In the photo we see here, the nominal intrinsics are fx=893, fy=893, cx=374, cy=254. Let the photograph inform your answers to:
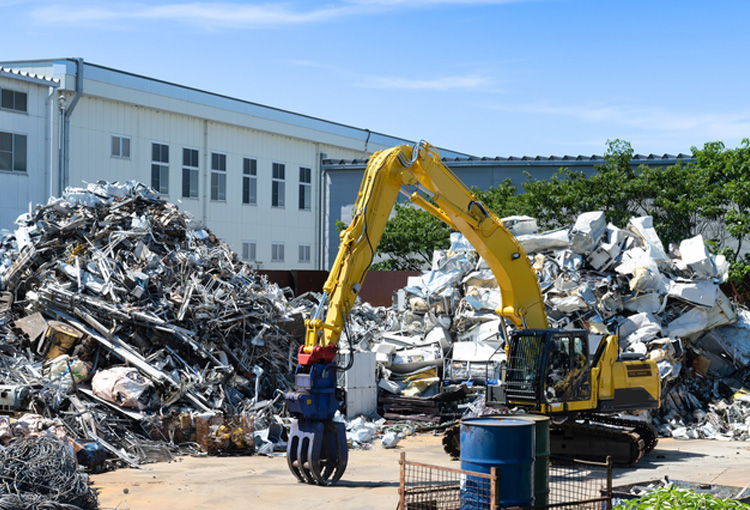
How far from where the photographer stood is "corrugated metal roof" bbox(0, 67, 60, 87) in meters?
29.0

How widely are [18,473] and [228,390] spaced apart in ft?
24.3

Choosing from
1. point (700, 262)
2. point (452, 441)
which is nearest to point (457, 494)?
point (452, 441)

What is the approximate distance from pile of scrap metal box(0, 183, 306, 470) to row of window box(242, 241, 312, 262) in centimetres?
1813

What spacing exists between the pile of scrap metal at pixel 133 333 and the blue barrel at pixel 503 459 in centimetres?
710

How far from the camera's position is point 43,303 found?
1781cm

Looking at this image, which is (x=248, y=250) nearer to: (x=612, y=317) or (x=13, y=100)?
(x=13, y=100)

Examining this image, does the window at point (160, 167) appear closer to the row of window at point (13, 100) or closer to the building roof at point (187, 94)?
the building roof at point (187, 94)

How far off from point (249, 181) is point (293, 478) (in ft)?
90.2

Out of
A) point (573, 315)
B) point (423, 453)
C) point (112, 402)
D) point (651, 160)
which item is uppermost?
point (651, 160)

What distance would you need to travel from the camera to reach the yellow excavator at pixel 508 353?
1318 centimetres

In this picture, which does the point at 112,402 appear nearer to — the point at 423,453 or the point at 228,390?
the point at 228,390

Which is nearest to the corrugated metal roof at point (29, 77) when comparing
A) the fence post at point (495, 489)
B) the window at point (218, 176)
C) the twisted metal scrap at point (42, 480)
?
the window at point (218, 176)

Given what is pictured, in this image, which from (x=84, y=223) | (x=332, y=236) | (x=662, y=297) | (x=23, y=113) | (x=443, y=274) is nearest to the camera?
(x=84, y=223)

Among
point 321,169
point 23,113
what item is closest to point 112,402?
point 23,113
